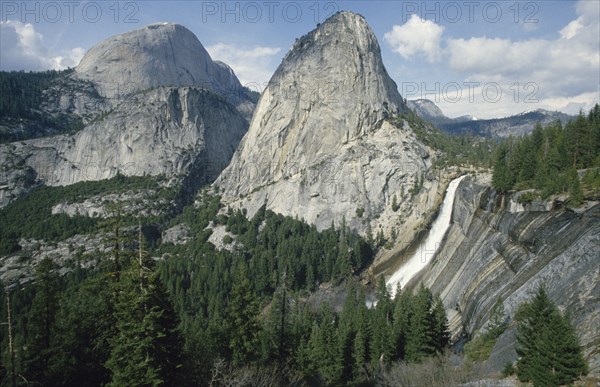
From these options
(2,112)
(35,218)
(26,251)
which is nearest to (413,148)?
(26,251)

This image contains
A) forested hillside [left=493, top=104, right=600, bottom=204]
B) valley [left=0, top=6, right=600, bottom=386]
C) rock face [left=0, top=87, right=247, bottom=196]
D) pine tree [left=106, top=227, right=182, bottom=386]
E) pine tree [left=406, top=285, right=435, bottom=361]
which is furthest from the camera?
rock face [left=0, top=87, right=247, bottom=196]

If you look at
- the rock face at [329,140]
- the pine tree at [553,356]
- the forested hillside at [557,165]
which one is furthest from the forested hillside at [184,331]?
the rock face at [329,140]

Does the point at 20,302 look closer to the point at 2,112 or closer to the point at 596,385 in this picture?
the point at 596,385

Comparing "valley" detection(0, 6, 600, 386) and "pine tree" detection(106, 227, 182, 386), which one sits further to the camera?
"valley" detection(0, 6, 600, 386)

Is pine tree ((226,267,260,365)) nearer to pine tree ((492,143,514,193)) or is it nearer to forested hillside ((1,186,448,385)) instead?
forested hillside ((1,186,448,385))

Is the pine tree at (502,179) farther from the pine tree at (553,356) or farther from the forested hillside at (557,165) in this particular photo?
the pine tree at (553,356)

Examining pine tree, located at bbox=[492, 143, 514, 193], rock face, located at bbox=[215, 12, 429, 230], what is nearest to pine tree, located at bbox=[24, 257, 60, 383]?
pine tree, located at bbox=[492, 143, 514, 193]

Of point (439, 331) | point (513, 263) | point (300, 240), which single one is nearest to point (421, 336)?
point (439, 331)
